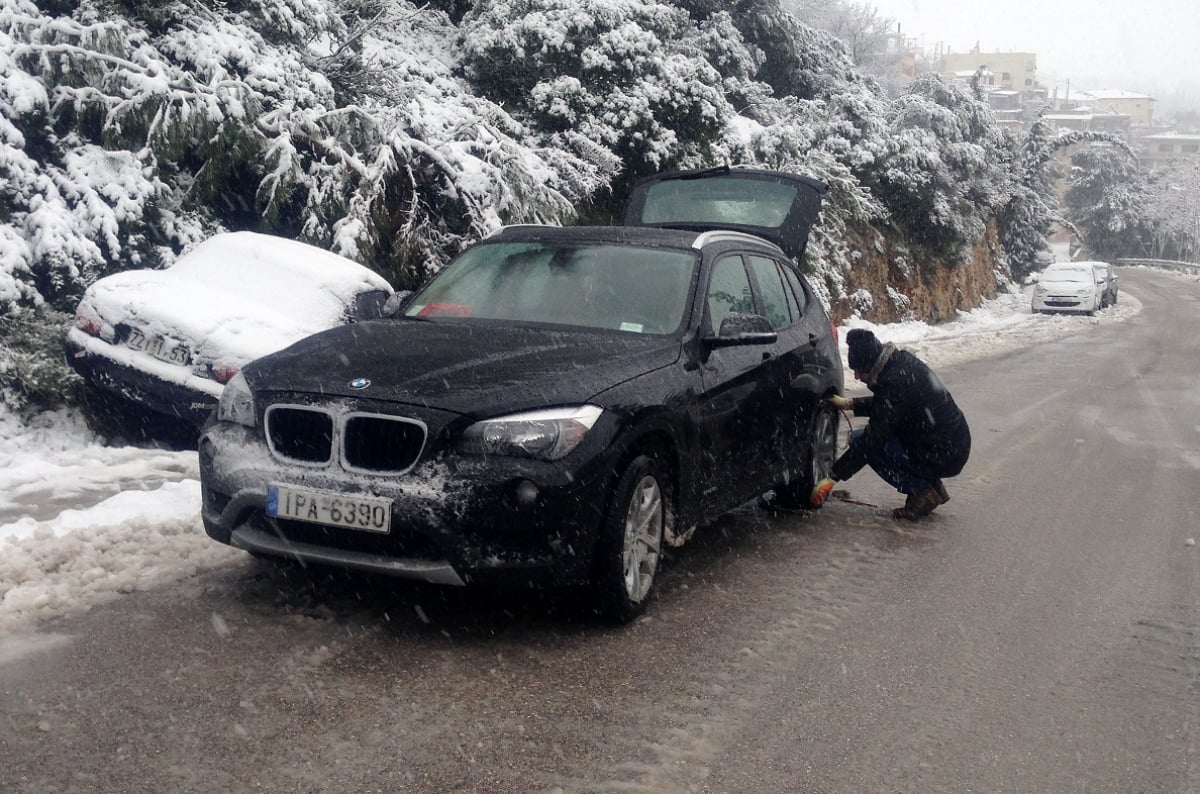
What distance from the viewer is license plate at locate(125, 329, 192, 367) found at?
281 inches

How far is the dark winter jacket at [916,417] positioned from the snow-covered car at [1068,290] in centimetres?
2859

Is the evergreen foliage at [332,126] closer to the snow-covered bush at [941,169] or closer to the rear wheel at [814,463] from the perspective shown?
the rear wheel at [814,463]

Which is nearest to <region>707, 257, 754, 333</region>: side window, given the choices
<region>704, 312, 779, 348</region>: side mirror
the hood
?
<region>704, 312, 779, 348</region>: side mirror

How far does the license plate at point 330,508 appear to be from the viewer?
4.22 metres

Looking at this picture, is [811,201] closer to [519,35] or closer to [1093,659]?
[519,35]

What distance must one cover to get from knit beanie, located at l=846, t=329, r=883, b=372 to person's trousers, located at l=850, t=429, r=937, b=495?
1.57 ft

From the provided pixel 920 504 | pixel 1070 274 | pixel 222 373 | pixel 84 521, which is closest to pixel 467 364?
pixel 84 521

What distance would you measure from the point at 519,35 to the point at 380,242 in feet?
19.8

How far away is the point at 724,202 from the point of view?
1273 centimetres

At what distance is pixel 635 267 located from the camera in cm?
577

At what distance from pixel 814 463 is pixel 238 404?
369 centimetres

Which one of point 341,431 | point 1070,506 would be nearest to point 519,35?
point 1070,506

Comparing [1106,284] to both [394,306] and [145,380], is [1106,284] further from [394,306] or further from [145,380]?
[394,306]

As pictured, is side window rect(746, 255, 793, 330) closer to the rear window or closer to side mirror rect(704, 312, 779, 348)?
side mirror rect(704, 312, 779, 348)
